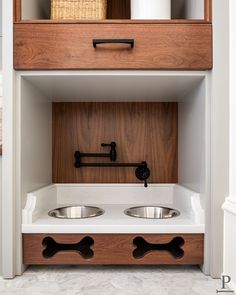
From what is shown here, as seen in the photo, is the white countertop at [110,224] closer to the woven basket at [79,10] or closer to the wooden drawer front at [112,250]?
the wooden drawer front at [112,250]

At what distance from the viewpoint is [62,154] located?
4.72ft

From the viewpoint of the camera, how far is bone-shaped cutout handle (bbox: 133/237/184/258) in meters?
1.01

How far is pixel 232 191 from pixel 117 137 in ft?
2.14

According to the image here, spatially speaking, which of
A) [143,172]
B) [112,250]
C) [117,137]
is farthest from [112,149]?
[112,250]

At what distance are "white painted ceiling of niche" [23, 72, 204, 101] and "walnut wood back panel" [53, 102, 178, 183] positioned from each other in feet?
0.25

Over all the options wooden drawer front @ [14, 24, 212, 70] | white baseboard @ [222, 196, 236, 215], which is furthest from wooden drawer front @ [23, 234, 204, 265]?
wooden drawer front @ [14, 24, 212, 70]

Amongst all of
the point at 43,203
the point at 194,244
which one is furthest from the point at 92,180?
the point at 194,244

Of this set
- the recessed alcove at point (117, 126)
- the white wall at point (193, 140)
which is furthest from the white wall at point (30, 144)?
the white wall at point (193, 140)

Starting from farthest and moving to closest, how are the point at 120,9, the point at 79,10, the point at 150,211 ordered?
1. the point at 120,9
2. the point at 150,211
3. the point at 79,10

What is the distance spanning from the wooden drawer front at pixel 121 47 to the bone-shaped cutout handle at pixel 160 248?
59 cm

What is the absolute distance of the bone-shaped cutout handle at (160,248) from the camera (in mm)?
1010

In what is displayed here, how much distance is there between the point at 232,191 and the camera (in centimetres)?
92

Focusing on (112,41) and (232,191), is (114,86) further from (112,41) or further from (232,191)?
(232,191)

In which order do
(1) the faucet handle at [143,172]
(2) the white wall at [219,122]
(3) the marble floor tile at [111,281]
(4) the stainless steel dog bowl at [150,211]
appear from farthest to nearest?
(1) the faucet handle at [143,172] < (4) the stainless steel dog bowl at [150,211] < (2) the white wall at [219,122] < (3) the marble floor tile at [111,281]
